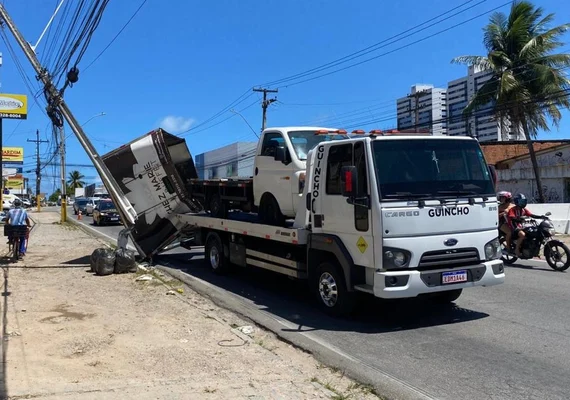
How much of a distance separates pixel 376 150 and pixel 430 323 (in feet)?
7.95

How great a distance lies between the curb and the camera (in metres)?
4.88

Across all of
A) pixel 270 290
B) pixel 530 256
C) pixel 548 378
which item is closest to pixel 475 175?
pixel 548 378

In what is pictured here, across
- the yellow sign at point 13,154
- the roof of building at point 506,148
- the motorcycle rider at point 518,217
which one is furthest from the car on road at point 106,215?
the yellow sign at point 13,154

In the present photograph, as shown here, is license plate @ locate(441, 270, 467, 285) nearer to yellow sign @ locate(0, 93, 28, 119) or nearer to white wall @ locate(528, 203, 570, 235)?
white wall @ locate(528, 203, 570, 235)

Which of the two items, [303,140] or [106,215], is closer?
[303,140]

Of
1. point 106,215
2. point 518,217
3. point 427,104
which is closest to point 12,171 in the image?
point 106,215

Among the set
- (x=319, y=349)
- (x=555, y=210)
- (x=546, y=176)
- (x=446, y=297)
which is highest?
(x=546, y=176)

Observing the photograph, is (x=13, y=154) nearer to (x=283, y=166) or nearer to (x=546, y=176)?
(x=546, y=176)

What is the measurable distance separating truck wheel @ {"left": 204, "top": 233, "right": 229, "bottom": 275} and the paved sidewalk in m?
1.63

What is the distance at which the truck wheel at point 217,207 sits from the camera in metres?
11.8

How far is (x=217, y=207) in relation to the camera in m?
11.9

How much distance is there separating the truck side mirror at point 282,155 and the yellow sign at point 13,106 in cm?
4853

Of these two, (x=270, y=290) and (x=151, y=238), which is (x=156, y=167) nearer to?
(x=151, y=238)

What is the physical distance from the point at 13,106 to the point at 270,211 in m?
49.0
